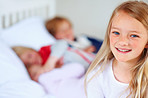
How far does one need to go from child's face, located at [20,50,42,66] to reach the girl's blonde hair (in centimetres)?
64

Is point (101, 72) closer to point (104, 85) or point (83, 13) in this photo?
point (104, 85)

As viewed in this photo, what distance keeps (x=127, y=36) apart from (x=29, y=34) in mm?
1090

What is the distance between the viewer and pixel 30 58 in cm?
147

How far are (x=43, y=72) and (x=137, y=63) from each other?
2.32 feet

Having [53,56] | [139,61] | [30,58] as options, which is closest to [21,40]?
[30,58]

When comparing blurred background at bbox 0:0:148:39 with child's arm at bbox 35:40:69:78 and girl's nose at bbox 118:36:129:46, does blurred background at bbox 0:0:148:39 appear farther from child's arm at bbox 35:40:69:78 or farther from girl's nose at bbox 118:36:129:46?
girl's nose at bbox 118:36:129:46

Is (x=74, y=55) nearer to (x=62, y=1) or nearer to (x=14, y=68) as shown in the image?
(x=14, y=68)

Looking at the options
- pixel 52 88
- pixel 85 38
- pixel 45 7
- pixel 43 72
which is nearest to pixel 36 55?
pixel 43 72

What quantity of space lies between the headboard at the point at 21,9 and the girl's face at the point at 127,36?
1.13 meters

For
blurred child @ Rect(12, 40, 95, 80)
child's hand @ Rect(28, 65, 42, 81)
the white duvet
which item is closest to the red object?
blurred child @ Rect(12, 40, 95, 80)

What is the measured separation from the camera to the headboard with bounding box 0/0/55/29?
1.67m

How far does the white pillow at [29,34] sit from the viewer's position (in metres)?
1.57

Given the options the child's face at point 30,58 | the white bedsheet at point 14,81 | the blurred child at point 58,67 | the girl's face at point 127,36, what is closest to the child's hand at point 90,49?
the blurred child at point 58,67

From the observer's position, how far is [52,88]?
1.23 metres
